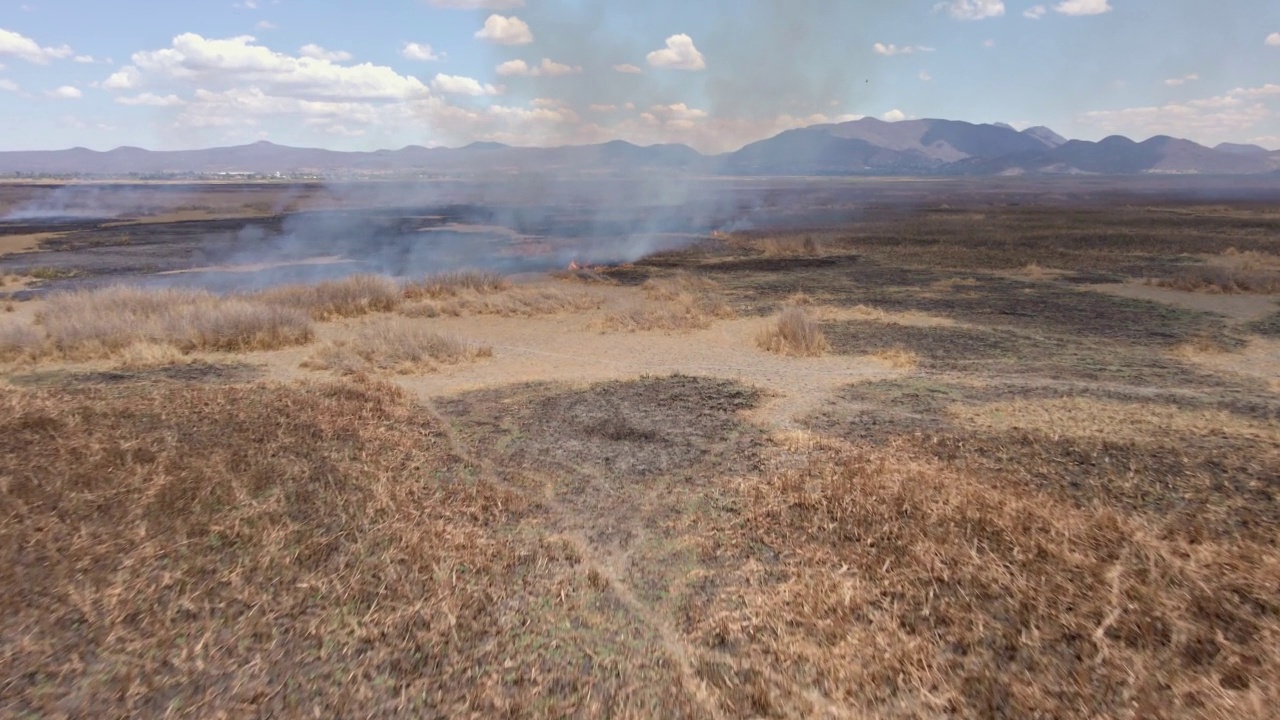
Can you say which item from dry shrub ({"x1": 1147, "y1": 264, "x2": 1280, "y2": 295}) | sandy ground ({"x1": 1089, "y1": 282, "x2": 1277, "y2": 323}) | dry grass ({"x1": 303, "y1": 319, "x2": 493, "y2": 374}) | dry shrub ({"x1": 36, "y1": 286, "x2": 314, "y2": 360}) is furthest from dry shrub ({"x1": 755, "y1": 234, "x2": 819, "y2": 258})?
dry shrub ({"x1": 36, "y1": 286, "x2": 314, "y2": 360})

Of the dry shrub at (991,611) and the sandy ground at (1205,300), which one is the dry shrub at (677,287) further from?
the dry shrub at (991,611)

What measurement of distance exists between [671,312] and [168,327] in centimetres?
1101

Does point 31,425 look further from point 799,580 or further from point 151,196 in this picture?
point 151,196

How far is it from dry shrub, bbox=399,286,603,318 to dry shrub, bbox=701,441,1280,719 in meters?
14.0

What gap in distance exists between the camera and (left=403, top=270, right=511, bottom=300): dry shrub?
22.3m

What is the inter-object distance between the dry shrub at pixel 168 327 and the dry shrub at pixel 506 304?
11.4ft

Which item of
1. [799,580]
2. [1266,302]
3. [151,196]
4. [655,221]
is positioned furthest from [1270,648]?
[151,196]

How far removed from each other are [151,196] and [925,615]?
345 ft

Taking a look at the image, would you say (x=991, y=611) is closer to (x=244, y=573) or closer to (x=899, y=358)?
(x=244, y=573)

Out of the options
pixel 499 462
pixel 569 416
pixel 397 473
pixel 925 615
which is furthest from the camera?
pixel 569 416

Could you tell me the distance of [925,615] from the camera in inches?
203

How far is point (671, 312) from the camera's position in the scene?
1858 cm

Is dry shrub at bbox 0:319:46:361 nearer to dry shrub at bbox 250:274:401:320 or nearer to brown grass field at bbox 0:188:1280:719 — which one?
brown grass field at bbox 0:188:1280:719

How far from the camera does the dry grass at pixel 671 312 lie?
1773 centimetres
